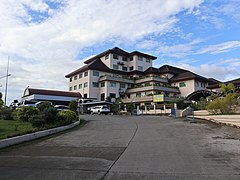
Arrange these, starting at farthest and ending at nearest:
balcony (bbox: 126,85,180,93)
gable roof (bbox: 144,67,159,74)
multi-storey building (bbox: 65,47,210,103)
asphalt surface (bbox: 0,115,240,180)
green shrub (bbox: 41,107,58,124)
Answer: gable roof (bbox: 144,67,159,74)
multi-storey building (bbox: 65,47,210,103)
balcony (bbox: 126,85,180,93)
green shrub (bbox: 41,107,58,124)
asphalt surface (bbox: 0,115,240,180)

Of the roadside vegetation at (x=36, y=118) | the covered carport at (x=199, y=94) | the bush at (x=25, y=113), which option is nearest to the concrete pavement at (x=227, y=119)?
the roadside vegetation at (x=36, y=118)

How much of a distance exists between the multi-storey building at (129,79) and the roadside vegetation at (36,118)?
106 ft

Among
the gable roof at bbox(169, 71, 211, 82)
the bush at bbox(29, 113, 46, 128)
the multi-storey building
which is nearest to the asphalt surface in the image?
the bush at bbox(29, 113, 46, 128)

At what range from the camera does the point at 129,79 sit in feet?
202

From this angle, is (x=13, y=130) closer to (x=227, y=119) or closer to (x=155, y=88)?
(x=227, y=119)

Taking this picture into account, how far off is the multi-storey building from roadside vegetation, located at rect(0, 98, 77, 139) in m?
32.2

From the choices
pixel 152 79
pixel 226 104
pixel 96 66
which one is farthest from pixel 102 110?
pixel 226 104

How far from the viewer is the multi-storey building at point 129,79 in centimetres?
5562

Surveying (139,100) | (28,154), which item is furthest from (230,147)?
(139,100)

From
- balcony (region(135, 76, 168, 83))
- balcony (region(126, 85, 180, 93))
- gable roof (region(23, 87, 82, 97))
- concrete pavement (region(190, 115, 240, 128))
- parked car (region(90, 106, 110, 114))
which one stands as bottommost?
concrete pavement (region(190, 115, 240, 128))

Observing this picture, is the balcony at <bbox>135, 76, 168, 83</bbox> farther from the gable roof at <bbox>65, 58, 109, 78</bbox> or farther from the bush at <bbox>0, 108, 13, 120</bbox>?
the bush at <bbox>0, 108, 13, 120</bbox>

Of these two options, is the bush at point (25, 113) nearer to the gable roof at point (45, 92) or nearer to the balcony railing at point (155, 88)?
the gable roof at point (45, 92)

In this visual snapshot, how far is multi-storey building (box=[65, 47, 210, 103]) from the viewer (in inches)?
2190

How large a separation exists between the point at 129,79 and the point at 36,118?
46055 mm
